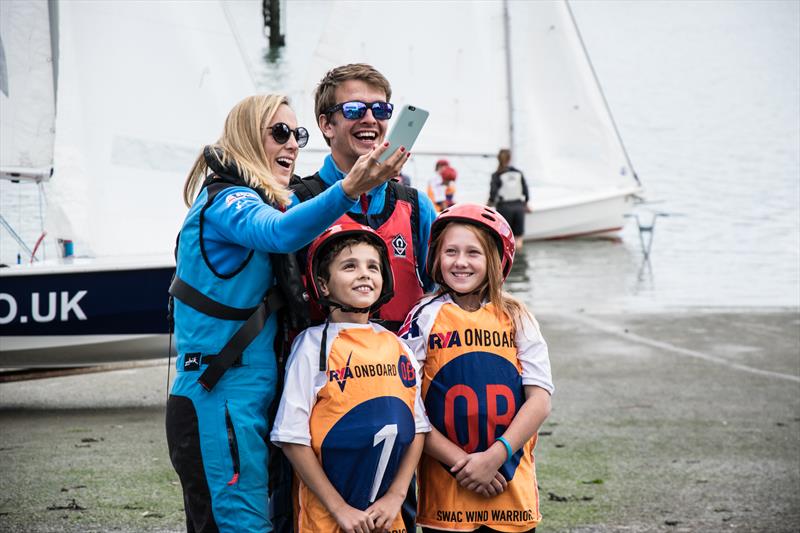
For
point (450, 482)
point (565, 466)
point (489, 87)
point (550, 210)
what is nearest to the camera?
point (450, 482)

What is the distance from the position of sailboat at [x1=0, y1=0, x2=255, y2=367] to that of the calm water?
4.67 meters

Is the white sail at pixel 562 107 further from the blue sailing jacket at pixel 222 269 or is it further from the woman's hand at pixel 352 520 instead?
the woman's hand at pixel 352 520

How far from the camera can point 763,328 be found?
11.0 metres

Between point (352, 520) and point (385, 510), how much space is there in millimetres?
109

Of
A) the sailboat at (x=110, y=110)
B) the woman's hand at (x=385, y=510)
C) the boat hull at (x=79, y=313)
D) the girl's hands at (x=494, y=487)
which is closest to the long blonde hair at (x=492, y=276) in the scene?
the girl's hands at (x=494, y=487)

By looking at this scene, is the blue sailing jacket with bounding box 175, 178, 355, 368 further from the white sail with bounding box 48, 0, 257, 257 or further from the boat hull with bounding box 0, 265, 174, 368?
the white sail with bounding box 48, 0, 257, 257

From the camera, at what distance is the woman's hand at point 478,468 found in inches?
126

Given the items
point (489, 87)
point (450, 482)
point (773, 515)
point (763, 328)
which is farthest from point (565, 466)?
point (489, 87)

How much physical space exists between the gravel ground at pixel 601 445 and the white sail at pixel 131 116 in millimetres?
1529

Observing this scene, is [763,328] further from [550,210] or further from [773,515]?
[550,210]

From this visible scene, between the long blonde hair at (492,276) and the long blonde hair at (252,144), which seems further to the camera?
the long blonde hair at (492,276)

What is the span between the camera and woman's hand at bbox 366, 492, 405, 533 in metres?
3.05

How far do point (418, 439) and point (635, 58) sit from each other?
3964 inches

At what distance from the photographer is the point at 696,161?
5403 cm
